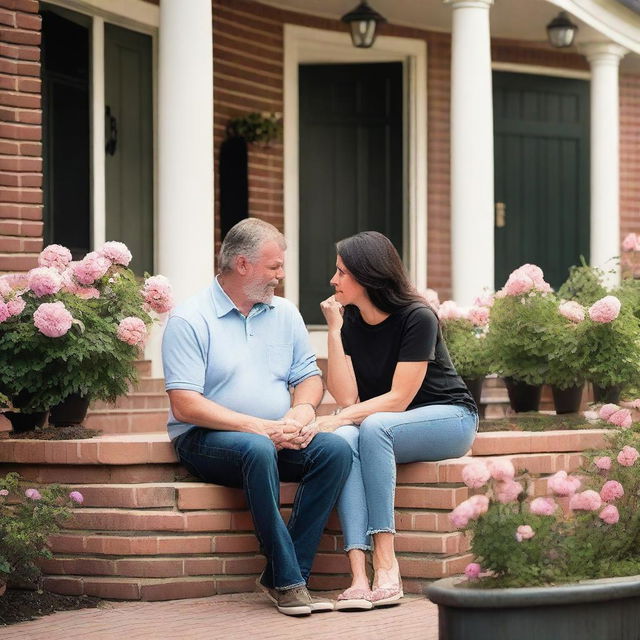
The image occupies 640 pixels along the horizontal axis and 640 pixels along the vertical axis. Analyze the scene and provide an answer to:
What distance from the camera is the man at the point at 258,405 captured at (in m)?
5.10

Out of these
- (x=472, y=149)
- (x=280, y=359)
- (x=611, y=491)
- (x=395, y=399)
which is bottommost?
(x=611, y=491)

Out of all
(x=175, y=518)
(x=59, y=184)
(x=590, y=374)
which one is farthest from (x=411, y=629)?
(x=59, y=184)

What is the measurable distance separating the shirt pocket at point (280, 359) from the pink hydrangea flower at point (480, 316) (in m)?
Result: 1.95

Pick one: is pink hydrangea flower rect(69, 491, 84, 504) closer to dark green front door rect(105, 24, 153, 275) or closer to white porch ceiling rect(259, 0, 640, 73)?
dark green front door rect(105, 24, 153, 275)

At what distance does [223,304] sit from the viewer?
5.48 metres

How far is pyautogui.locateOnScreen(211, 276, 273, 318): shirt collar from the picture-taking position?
546cm

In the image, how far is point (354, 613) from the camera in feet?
16.6

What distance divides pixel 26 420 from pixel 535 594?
9.60ft

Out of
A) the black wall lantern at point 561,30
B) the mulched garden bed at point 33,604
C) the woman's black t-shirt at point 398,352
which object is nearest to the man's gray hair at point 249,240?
the woman's black t-shirt at point 398,352

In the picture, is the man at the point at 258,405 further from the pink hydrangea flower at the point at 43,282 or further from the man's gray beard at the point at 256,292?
the pink hydrangea flower at the point at 43,282

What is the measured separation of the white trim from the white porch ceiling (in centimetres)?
35

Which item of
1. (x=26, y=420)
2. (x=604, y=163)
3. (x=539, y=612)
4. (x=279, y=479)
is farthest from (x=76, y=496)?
(x=604, y=163)

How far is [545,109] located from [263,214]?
2.95 meters

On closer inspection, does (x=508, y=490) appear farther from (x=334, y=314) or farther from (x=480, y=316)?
(x=480, y=316)
